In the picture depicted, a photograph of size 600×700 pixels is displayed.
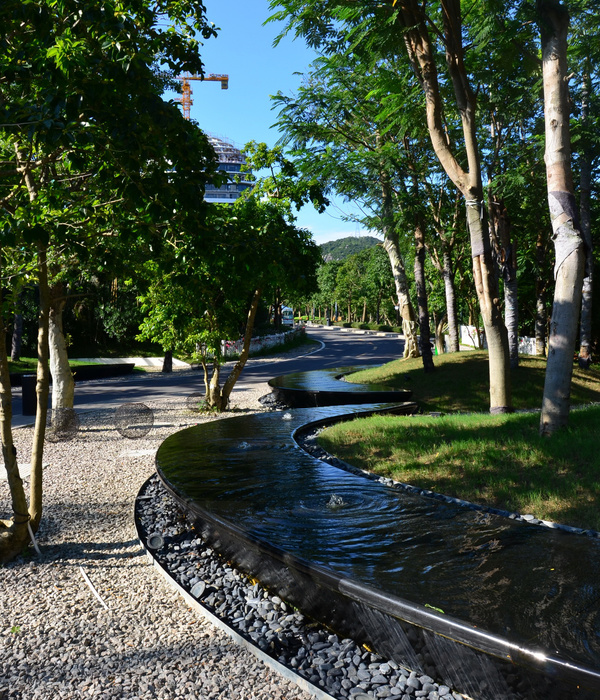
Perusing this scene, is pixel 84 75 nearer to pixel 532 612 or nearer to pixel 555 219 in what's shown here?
pixel 532 612

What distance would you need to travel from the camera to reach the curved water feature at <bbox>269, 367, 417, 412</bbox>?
13.4 m

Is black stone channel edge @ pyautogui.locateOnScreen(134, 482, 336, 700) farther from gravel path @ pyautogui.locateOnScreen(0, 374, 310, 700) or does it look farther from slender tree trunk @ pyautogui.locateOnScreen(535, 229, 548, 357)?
slender tree trunk @ pyautogui.locateOnScreen(535, 229, 548, 357)

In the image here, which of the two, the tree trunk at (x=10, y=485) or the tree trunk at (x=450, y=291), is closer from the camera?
the tree trunk at (x=10, y=485)

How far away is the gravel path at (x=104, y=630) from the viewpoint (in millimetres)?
3172

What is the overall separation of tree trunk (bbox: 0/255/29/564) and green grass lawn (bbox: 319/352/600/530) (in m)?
3.72

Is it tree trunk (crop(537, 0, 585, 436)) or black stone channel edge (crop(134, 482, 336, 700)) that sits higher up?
tree trunk (crop(537, 0, 585, 436))

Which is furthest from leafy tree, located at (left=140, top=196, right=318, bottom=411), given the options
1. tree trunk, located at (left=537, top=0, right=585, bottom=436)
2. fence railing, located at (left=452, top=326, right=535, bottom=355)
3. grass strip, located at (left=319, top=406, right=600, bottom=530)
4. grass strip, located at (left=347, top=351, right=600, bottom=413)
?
fence railing, located at (left=452, top=326, right=535, bottom=355)

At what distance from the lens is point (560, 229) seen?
23.4ft

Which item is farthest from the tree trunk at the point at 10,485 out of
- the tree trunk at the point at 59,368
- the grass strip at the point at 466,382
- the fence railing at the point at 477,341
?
the fence railing at the point at 477,341

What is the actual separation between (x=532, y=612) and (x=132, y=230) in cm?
457

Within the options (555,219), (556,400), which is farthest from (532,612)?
(555,219)

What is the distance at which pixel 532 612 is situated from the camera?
3.24 m

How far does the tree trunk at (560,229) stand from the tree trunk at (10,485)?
18.9 feet

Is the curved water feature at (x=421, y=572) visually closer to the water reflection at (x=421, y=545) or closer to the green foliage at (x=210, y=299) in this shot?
the water reflection at (x=421, y=545)
